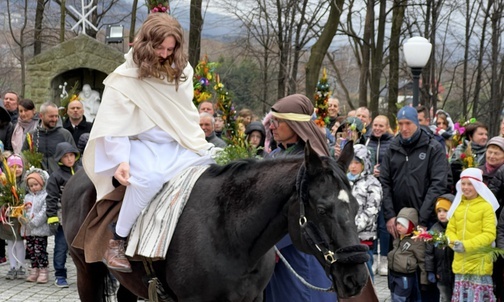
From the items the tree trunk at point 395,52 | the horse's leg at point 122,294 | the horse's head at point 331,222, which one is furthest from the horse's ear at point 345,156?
the tree trunk at point 395,52

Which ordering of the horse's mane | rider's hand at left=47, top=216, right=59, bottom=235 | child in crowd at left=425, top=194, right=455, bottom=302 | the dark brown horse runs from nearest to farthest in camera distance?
1. the dark brown horse
2. the horse's mane
3. child in crowd at left=425, top=194, right=455, bottom=302
4. rider's hand at left=47, top=216, right=59, bottom=235

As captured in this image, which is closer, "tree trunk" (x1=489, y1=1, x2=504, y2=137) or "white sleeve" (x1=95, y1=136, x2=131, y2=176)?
"white sleeve" (x1=95, y1=136, x2=131, y2=176)

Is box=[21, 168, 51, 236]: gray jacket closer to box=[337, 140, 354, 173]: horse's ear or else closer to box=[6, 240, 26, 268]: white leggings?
box=[6, 240, 26, 268]: white leggings

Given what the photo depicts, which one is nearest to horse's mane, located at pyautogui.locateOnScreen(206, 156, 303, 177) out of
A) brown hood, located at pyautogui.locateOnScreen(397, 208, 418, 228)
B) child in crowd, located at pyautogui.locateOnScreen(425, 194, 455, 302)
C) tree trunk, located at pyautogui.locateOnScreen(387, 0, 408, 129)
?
child in crowd, located at pyautogui.locateOnScreen(425, 194, 455, 302)

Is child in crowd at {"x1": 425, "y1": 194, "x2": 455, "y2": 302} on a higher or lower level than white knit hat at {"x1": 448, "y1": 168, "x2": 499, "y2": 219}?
lower

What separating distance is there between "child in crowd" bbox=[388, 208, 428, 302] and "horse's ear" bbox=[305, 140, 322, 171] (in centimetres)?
465

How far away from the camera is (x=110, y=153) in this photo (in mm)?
5660

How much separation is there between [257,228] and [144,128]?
120 cm

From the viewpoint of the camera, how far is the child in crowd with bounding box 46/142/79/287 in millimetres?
10758

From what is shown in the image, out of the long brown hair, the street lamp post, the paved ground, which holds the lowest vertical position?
the paved ground

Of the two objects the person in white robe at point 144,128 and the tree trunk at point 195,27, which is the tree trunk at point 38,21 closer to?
the tree trunk at point 195,27

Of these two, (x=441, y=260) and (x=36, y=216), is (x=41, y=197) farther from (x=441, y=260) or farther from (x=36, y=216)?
(x=441, y=260)

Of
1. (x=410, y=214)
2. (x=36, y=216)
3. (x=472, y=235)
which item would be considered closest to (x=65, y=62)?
(x=36, y=216)

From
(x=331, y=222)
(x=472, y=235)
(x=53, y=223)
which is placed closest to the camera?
(x=331, y=222)
